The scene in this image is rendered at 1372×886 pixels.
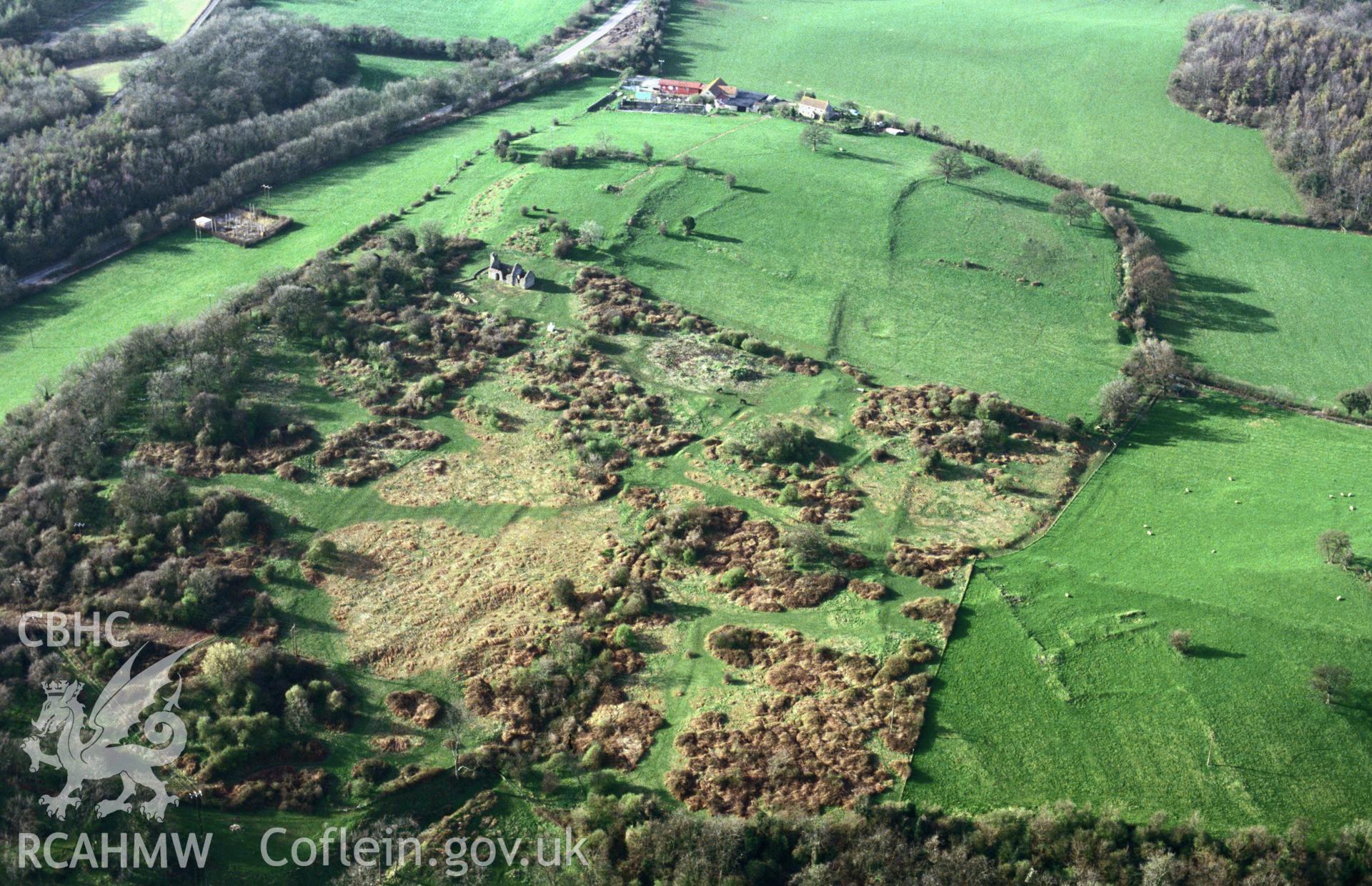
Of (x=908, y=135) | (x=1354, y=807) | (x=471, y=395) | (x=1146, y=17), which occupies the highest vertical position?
(x=1146, y=17)

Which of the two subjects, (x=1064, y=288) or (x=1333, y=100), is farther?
(x=1333, y=100)

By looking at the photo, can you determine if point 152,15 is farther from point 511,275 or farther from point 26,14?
point 511,275

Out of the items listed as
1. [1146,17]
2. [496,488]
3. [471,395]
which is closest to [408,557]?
[496,488]

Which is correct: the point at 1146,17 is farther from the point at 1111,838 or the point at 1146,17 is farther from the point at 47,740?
the point at 47,740

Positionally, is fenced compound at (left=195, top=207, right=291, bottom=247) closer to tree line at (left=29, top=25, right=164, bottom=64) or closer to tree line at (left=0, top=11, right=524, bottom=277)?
tree line at (left=0, top=11, right=524, bottom=277)

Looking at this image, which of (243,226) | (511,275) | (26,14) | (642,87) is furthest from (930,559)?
(26,14)

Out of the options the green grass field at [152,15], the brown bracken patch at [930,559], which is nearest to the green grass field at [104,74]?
the green grass field at [152,15]
